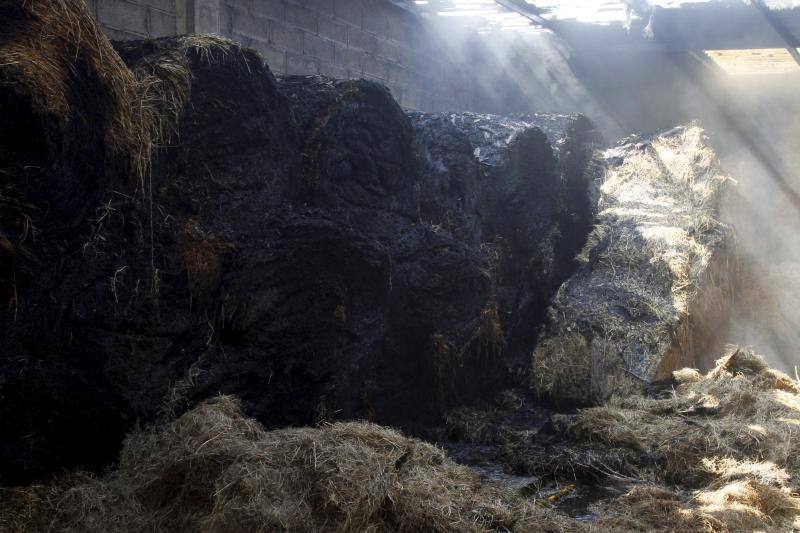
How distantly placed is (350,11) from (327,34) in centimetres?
76

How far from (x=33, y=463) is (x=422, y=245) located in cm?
303

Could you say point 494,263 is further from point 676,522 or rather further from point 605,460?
point 676,522

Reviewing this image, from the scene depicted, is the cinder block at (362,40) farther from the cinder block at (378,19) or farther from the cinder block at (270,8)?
the cinder block at (270,8)

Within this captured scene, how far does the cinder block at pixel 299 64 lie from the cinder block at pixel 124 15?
229 centimetres

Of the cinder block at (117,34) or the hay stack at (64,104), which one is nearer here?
the hay stack at (64,104)

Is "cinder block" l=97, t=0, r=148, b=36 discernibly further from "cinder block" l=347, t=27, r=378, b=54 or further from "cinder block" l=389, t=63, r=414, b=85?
"cinder block" l=389, t=63, r=414, b=85

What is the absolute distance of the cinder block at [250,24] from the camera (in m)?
7.70

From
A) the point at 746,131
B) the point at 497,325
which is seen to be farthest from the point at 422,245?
the point at 746,131

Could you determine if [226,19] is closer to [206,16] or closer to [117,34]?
[206,16]

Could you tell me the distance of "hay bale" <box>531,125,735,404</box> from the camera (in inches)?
241

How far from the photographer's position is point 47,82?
3.21 metres

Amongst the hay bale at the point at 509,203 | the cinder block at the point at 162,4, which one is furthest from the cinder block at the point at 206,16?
the hay bale at the point at 509,203

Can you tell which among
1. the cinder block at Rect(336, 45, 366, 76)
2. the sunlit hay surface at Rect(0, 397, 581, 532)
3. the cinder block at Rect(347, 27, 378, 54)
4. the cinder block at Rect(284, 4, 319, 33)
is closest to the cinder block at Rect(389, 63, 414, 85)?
the cinder block at Rect(347, 27, 378, 54)

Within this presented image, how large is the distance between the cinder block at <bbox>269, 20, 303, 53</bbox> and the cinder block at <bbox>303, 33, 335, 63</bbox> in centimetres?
12
